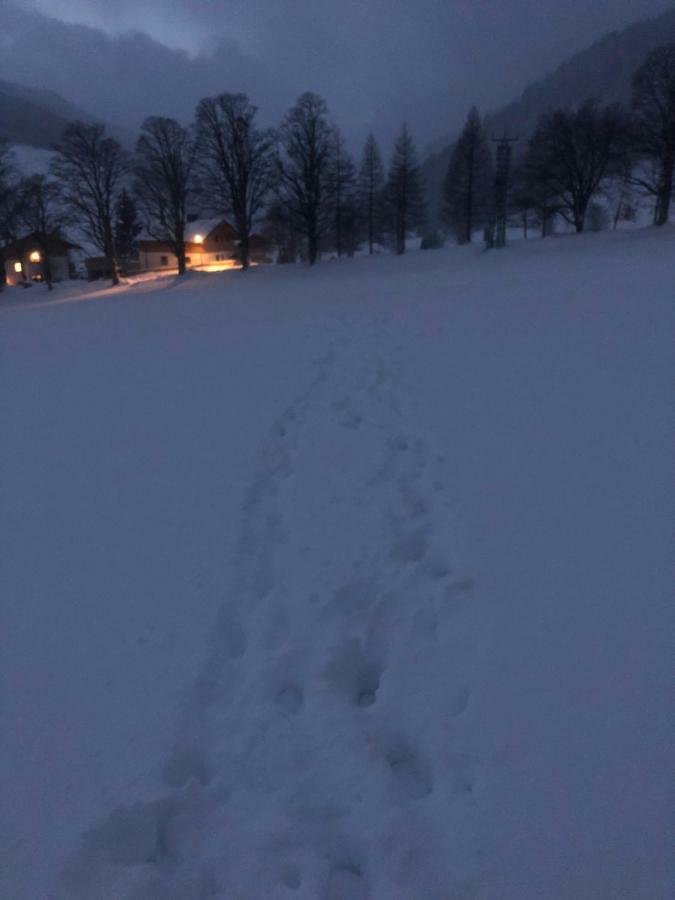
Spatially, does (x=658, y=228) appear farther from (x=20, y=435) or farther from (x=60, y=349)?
(x=20, y=435)

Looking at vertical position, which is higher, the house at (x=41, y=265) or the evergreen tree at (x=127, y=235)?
the evergreen tree at (x=127, y=235)

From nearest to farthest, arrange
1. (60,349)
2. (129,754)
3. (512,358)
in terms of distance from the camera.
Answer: (129,754) → (512,358) → (60,349)

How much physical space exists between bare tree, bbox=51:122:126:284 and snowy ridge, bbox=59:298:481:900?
115ft

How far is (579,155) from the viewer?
31078 mm

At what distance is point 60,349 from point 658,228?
1111 inches

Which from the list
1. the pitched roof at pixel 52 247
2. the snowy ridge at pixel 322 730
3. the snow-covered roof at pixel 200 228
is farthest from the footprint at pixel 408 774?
the snow-covered roof at pixel 200 228

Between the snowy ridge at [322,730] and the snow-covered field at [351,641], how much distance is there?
0.01 metres

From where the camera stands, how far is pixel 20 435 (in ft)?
20.6

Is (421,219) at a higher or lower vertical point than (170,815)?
higher

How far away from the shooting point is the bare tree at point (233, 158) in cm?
3033

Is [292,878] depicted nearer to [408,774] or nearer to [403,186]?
[408,774]

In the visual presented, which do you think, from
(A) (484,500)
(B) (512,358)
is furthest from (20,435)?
(B) (512,358)

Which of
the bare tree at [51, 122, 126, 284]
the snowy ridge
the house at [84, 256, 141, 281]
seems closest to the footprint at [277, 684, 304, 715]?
the snowy ridge

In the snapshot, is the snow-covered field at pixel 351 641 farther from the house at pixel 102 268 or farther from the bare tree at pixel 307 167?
the house at pixel 102 268
